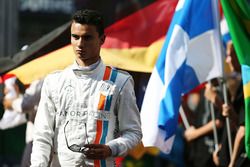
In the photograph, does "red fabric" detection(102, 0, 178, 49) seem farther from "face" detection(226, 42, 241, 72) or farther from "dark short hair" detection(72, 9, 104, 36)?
"dark short hair" detection(72, 9, 104, 36)

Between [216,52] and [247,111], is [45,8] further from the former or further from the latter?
[247,111]

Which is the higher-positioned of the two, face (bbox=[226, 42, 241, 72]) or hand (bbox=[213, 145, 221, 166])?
face (bbox=[226, 42, 241, 72])

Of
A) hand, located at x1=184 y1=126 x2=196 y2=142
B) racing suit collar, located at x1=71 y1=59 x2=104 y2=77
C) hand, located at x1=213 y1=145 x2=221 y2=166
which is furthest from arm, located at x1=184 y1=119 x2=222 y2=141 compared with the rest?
racing suit collar, located at x1=71 y1=59 x2=104 y2=77

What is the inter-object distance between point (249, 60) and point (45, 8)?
19.8 ft

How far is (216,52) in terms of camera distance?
8430 mm

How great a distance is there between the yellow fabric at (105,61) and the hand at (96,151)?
2.77 m

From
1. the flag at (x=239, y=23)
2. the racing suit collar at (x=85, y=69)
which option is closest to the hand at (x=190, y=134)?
the flag at (x=239, y=23)

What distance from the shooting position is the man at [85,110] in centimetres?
562

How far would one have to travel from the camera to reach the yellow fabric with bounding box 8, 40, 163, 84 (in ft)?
26.9

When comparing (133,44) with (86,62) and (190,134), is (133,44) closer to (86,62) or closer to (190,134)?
(190,134)

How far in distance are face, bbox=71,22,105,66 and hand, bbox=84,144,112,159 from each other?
0.54m

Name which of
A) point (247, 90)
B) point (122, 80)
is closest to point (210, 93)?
point (247, 90)

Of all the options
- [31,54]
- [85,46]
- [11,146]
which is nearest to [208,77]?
[31,54]

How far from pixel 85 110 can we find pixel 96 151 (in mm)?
302
